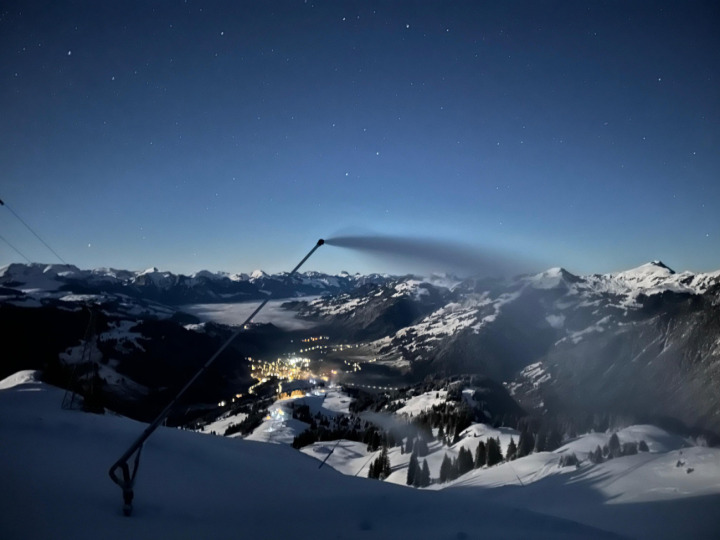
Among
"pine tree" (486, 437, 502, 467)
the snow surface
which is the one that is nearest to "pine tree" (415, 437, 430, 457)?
"pine tree" (486, 437, 502, 467)

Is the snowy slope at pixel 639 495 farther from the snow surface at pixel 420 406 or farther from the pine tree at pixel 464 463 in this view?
the snow surface at pixel 420 406

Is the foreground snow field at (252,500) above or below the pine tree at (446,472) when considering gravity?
above

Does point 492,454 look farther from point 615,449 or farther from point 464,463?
point 615,449

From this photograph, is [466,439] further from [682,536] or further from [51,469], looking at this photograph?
[51,469]

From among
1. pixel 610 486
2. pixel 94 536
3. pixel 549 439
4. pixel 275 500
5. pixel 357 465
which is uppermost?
pixel 94 536

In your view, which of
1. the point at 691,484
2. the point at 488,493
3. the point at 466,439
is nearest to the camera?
the point at 691,484

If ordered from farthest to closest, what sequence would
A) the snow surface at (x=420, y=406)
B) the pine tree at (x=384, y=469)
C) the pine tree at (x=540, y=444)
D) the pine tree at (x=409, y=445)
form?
Answer: the snow surface at (x=420, y=406) → the pine tree at (x=409, y=445) → the pine tree at (x=384, y=469) → the pine tree at (x=540, y=444)

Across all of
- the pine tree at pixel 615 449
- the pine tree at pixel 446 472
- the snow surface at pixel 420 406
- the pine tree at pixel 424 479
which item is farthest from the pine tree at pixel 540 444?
the snow surface at pixel 420 406

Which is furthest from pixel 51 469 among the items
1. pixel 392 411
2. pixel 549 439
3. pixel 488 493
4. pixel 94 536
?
pixel 392 411
